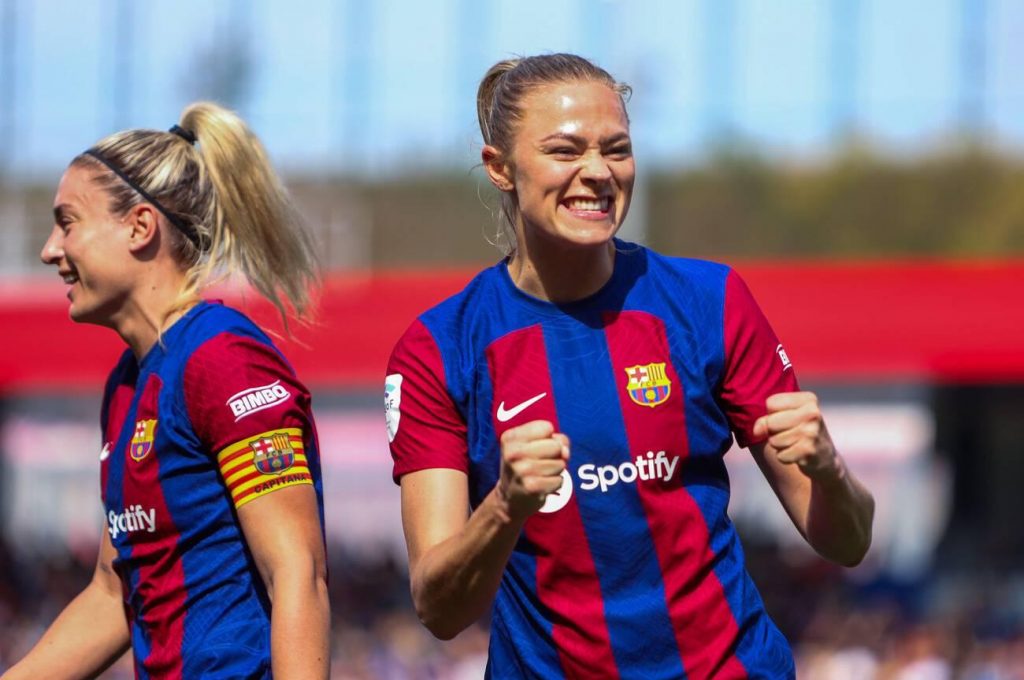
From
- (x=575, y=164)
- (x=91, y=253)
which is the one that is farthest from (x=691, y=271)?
(x=91, y=253)

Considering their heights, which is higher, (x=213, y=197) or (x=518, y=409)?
(x=213, y=197)

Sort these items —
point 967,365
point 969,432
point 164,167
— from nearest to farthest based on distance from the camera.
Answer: point 164,167
point 967,365
point 969,432

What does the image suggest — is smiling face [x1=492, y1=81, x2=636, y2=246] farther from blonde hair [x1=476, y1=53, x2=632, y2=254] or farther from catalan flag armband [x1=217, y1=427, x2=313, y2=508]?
catalan flag armband [x1=217, y1=427, x2=313, y2=508]

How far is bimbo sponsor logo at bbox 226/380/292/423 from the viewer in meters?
3.06

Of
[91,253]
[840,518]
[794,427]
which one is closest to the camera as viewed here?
[794,427]

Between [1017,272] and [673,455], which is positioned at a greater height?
[673,455]

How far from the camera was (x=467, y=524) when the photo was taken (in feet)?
8.83

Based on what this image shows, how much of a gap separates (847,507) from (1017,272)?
812 centimetres

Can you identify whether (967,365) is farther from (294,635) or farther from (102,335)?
(294,635)

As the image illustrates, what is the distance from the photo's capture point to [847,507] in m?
2.85

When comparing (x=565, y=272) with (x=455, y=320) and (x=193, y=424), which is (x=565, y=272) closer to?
(x=455, y=320)

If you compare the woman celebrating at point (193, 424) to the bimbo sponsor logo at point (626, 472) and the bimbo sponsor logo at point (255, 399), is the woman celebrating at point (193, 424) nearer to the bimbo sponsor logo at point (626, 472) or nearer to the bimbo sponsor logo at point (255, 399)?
the bimbo sponsor logo at point (255, 399)

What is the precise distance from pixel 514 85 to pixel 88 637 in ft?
5.16

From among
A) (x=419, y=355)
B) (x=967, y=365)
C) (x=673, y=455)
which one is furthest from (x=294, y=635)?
(x=967, y=365)
